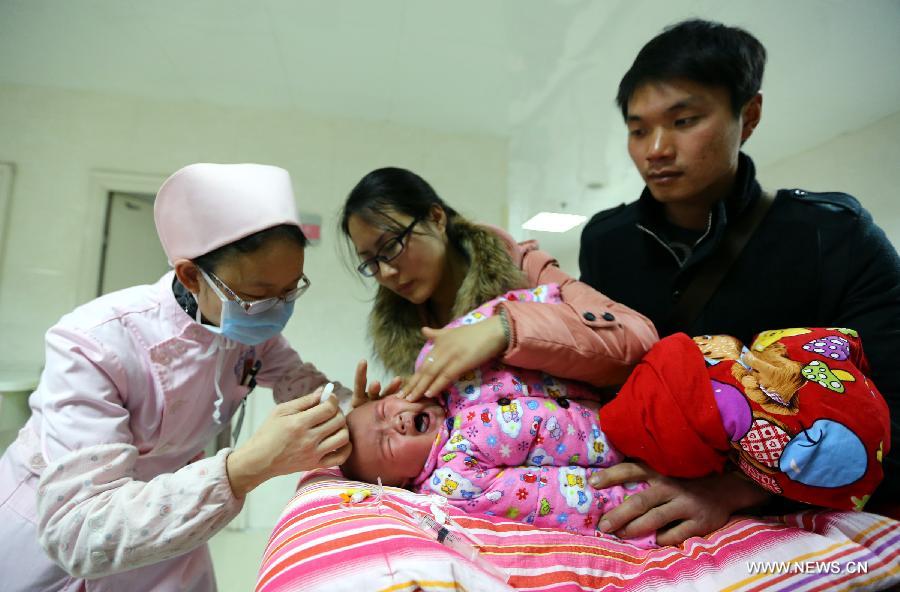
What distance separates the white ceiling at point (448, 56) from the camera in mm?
1806

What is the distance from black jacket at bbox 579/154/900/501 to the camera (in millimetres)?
885

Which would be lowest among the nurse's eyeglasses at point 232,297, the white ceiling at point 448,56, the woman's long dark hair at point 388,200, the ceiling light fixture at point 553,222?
the nurse's eyeglasses at point 232,297

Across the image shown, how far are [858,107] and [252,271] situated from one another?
243cm

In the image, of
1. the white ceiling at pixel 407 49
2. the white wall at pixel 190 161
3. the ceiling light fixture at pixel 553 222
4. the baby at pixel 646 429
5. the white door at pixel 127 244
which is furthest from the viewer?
the ceiling light fixture at pixel 553 222

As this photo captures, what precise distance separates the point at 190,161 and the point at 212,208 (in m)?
2.65

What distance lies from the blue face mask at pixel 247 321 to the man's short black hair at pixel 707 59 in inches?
45.1

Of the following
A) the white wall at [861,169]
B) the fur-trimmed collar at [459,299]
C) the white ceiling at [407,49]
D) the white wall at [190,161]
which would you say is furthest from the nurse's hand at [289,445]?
the white ceiling at [407,49]

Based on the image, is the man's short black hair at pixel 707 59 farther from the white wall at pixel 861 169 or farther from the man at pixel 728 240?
the white wall at pixel 861 169

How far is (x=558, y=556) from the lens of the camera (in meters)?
0.75

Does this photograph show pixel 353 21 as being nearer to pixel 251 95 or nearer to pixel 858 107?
pixel 251 95

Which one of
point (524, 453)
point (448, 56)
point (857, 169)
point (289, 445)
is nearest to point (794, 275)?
point (524, 453)

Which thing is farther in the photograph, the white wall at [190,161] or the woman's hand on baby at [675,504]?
the white wall at [190,161]

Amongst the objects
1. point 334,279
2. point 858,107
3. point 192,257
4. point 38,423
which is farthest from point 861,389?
point 334,279

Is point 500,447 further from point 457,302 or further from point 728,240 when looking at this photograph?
point 728,240
